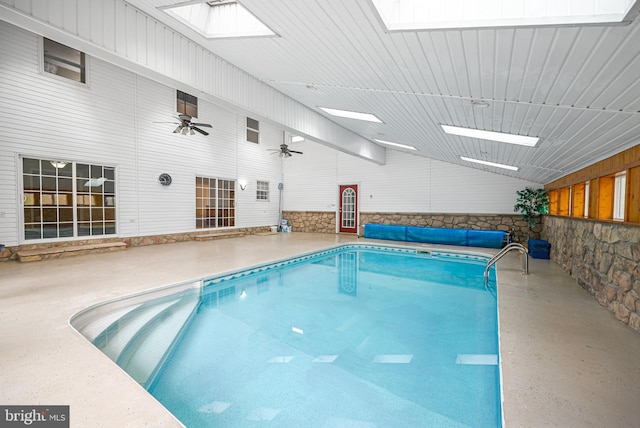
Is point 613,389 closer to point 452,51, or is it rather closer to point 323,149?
point 452,51

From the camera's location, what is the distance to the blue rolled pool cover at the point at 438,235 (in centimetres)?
892

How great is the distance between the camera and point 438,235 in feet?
31.8

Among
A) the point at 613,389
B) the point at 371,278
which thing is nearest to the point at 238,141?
the point at 371,278

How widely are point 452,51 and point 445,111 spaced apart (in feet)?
5.43

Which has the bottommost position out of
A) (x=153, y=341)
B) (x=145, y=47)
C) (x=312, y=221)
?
(x=153, y=341)

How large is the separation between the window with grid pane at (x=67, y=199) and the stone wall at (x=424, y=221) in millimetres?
7403

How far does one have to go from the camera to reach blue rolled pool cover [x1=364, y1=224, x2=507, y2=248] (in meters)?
8.92

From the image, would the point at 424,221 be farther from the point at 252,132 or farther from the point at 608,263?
the point at 252,132

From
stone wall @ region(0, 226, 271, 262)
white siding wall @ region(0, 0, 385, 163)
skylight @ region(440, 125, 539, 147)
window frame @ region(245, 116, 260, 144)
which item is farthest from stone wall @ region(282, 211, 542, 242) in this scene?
white siding wall @ region(0, 0, 385, 163)

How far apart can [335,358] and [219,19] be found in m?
4.28

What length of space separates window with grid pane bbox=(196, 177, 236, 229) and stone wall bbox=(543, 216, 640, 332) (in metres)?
10.1

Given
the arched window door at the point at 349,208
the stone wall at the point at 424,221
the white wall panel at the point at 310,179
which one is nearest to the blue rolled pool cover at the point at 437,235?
the stone wall at the point at 424,221

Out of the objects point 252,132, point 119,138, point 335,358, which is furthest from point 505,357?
point 252,132

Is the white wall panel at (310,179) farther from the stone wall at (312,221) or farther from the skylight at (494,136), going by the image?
the skylight at (494,136)
